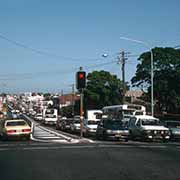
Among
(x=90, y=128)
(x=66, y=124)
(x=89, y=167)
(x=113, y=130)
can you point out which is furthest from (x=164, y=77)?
(x=89, y=167)

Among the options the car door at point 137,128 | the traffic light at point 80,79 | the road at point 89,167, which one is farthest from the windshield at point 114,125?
the road at point 89,167

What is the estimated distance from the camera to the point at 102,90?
89.1 m

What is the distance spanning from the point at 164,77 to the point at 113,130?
125ft

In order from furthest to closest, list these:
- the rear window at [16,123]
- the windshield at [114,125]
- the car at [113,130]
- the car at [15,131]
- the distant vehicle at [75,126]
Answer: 1. the distant vehicle at [75,126]
2. the rear window at [16,123]
3. the car at [15,131]
4. the windshield at [114,125]
5. the car at [113,130]

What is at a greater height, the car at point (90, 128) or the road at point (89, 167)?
the car at point (90, 128)

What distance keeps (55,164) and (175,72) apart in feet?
179

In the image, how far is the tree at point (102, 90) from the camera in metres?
88.8

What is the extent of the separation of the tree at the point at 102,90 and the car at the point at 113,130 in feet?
179

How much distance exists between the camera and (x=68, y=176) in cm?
1311

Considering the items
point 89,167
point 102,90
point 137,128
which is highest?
point 102,90

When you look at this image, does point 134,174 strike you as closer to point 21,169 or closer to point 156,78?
point 21,169

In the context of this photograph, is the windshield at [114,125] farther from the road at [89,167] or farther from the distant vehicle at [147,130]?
the road at [89,167]

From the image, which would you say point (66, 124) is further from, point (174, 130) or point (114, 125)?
point (114, 125)

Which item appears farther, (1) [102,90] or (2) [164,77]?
(1) [102,90]
